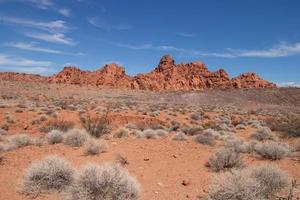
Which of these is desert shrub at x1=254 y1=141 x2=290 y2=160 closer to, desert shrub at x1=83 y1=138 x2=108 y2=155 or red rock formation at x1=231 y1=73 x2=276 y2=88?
desert shrub at x1=83 y1=138 x2=108 y2=155

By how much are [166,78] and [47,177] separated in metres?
104

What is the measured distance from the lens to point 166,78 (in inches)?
4363

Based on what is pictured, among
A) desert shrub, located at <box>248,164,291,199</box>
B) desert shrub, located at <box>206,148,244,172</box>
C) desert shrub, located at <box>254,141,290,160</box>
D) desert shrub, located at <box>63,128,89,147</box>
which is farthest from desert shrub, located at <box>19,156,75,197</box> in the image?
desert shrub, located at <box>254,141,290,160</box>

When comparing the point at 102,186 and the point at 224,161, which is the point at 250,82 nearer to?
the point at 224,161

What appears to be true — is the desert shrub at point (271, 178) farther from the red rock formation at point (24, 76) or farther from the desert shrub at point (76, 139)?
the red rock formation at point (24, 76)

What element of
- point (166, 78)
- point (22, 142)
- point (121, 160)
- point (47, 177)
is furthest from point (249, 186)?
point (166, 78)

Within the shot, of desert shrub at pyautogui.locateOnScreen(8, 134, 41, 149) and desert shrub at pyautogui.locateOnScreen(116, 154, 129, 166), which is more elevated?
desert shrub at pyautogui.locateOnScreen(116, 154, 129, 166)

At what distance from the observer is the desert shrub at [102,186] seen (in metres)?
6.39

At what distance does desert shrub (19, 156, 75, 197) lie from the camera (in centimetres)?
739

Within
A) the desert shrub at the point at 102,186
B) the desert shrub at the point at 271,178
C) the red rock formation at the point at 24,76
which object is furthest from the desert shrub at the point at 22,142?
the red rock formation at the point at 24,76

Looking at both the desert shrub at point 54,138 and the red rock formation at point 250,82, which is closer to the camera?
the desert shrub at point 54,138

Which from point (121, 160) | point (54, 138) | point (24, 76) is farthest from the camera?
point (24, 76)

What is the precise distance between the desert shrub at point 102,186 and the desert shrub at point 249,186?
4.80 ft

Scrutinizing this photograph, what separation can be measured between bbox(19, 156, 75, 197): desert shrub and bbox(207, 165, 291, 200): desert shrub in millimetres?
3116
